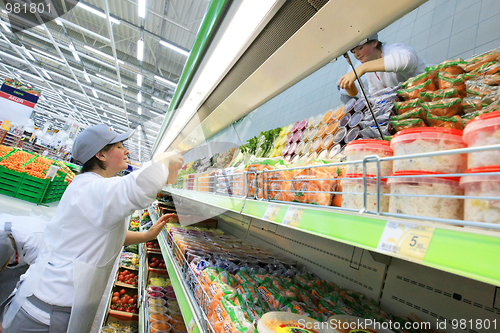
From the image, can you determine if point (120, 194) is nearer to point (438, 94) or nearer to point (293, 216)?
point (293, 216)

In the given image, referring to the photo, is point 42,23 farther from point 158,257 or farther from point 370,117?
point 370,117

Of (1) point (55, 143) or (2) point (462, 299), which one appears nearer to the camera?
(2) point (462, 299)

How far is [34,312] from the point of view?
1344 mm

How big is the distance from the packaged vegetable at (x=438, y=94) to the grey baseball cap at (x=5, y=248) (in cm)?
251

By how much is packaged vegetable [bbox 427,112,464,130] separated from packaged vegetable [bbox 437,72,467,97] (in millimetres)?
87

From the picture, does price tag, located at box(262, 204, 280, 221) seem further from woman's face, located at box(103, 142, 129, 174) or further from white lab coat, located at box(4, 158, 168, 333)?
woman's face, located at box(103, 142, 129, 174)

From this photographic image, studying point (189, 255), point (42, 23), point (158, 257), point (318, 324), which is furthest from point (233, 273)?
point (42, 23)

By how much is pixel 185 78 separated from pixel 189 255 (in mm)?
1158

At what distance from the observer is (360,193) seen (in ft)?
1.78

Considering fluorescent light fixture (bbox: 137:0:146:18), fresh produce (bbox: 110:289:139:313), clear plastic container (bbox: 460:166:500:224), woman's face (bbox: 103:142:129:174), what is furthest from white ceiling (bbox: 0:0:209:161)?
clear plastic container (bbox: 460:166:500:224)

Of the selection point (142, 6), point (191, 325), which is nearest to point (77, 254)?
point (191, 325)

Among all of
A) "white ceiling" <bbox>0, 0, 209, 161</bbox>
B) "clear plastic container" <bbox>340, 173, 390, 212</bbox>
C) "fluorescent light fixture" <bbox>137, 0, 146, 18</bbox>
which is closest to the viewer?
"clear plastic container" <bbox>340, 173, 390, 212</bbox>

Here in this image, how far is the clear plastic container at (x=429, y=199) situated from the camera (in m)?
0.46

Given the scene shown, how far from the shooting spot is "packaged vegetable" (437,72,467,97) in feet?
2.34
